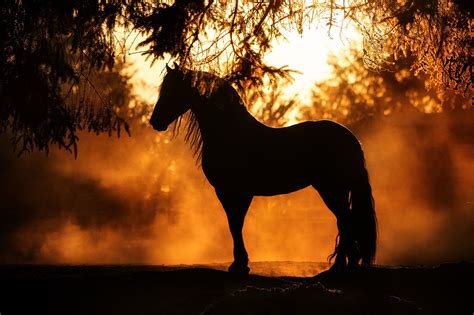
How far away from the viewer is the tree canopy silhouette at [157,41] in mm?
9125

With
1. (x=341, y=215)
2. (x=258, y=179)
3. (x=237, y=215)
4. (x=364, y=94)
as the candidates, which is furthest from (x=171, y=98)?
(x=364, y=94)

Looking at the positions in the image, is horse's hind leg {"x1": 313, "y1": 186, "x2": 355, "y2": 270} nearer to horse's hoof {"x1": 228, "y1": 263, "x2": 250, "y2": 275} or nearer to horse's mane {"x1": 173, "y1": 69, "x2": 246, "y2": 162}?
horse's hoof {"x1": 228, "y1": 263, "x2": 250, "y2": 275}

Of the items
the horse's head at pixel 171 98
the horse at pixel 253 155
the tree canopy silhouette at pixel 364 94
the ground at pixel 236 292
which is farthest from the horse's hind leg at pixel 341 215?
the tree canopy silhouette at pixel 364 94

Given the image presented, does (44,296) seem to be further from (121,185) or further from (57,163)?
(121,185)

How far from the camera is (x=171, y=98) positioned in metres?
9.15

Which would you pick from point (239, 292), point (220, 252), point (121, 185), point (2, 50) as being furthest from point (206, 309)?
point (121, 185)

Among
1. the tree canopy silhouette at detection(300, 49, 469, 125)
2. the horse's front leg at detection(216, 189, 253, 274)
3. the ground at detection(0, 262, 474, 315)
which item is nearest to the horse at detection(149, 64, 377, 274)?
the horse's front leg at detection(216, 189, 253, 274)

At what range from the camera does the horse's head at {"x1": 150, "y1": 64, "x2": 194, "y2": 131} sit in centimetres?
914

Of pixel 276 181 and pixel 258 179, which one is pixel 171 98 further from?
pixel 276 181

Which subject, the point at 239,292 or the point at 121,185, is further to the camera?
the point at 121,185

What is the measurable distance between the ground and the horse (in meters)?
0.55

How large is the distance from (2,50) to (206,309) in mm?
4894

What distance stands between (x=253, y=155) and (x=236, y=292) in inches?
107

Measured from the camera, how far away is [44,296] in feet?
27.1
